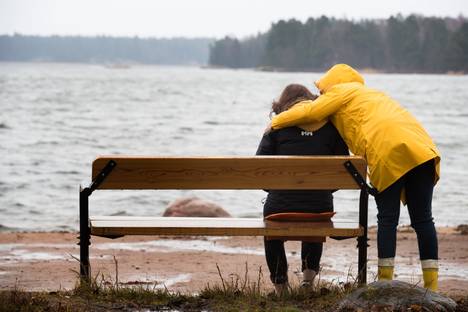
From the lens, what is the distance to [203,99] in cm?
7044

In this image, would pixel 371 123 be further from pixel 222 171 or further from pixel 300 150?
pixel 222 171

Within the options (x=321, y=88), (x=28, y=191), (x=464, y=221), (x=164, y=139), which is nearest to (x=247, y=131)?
(x=164, y=139)

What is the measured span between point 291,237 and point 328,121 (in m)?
0.87

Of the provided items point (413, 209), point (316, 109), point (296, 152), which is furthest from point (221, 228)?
point (413, 209)

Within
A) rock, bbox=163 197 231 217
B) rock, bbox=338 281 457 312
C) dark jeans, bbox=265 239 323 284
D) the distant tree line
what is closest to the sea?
rock, bbox=163 197 231 217

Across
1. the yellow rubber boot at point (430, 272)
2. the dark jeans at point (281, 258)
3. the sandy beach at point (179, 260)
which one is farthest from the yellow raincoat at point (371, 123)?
the sandy beach at point (179, 260)

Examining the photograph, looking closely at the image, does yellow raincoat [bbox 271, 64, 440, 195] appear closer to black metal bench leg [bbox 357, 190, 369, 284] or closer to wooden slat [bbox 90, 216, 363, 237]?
black metal bench leg [bbox 357, 190, 369, 284]

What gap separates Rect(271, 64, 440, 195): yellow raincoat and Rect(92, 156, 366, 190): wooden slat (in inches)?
5.8

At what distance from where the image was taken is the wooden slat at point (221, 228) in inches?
A: 209

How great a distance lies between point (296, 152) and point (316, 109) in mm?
363

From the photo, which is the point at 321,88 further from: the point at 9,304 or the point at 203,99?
the point at 203,99

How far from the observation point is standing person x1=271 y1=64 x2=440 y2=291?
5355 mm

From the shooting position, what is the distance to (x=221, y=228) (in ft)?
17.5

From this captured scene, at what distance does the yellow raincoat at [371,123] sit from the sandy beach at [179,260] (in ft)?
6.06
